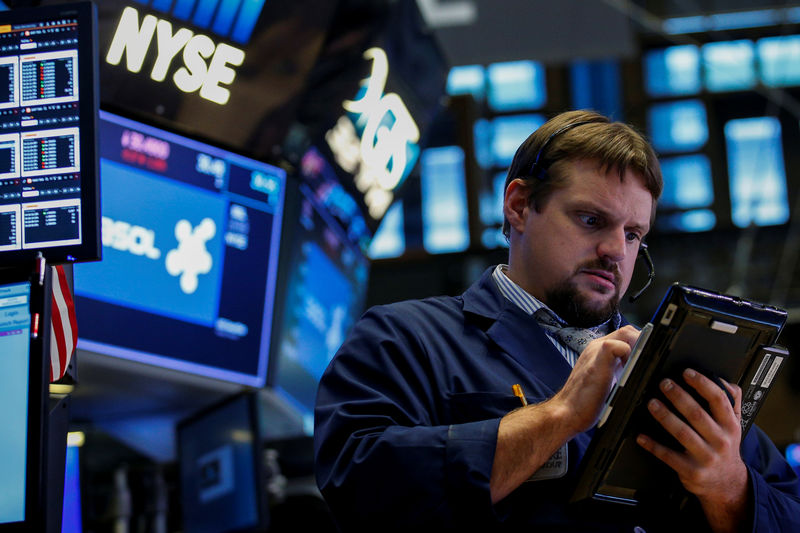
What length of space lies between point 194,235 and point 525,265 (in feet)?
6.12

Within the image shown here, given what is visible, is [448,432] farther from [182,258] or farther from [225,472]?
[225,472]

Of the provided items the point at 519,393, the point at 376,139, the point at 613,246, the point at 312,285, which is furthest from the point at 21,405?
the point at 376,139

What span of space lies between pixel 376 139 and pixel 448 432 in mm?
3178

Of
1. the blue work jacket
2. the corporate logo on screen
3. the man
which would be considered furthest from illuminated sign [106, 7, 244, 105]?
the blue work jacket

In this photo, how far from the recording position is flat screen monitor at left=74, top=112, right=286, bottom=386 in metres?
3.50

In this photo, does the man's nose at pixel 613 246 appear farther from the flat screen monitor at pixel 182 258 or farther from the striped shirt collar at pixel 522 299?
the flat screen monitor at pixel 182 258

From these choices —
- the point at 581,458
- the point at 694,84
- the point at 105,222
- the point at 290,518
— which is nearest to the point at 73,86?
the point at 581,458

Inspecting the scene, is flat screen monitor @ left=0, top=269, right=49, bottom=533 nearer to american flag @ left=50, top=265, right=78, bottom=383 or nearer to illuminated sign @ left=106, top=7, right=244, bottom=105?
american flag @ left=50, top=265, right=78, bottom=383

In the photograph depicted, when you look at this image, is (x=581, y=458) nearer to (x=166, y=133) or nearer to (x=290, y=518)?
(x=166, y=133)

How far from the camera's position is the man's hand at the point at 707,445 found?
68.4 inches

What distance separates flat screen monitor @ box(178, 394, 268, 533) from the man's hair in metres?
1.99

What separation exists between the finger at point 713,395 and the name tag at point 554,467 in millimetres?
230

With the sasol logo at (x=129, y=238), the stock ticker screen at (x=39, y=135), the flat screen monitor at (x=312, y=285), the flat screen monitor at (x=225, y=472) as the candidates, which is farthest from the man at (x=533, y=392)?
the flat screen monitor at (x=312, y=285)

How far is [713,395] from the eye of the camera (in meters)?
1.74
